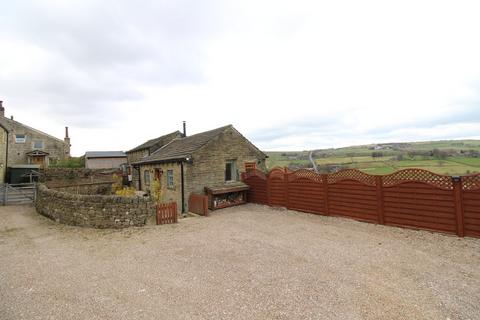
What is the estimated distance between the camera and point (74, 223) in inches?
437

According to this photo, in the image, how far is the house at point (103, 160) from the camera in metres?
38.7

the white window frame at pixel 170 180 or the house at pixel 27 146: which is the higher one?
the house at pixel 27 146

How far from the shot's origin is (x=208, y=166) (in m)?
15.7

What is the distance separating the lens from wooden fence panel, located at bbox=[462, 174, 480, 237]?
734 centimetres

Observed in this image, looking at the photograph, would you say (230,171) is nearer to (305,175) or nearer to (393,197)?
(305,175)

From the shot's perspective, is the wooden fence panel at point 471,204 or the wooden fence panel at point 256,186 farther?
the wooden fence panel at point 256,186

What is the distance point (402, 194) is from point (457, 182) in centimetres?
165

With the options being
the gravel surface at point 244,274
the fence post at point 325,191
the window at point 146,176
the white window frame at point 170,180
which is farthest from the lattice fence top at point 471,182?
the window at point 146,176

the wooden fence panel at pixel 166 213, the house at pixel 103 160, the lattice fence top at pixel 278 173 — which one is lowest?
the wooden fence panel at pixel 166 213

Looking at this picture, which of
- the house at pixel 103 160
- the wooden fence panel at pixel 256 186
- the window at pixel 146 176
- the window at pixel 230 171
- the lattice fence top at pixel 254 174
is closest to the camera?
the wooden fence panel at pixel 256 186

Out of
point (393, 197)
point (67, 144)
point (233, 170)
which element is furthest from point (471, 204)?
point (67, 144)

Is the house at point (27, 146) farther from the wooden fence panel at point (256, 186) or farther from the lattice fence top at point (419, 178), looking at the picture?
the lattice fence top at point (419, 178)

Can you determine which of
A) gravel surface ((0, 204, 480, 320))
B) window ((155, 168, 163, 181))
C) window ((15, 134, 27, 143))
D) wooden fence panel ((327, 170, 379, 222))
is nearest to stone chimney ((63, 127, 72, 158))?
window ((15, 134, 27, 143))

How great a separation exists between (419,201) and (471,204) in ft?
4.39
